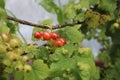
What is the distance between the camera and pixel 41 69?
1177mm

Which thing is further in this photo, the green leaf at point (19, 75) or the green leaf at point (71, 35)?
the green leaf at point (71, 35)

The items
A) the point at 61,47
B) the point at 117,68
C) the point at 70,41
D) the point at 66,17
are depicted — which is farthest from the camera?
the point at 117,68

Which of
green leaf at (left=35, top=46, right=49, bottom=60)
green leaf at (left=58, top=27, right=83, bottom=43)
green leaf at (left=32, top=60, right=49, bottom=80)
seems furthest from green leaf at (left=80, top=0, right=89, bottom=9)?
green leaf at (left=32, top=60, right=49, bottom=80)

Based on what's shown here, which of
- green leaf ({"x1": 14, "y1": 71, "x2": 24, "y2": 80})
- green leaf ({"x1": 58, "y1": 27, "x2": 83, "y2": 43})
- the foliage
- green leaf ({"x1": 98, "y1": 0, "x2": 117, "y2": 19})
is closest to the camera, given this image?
the foliage

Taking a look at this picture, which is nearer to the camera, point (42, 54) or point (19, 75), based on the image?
point (19, 75)

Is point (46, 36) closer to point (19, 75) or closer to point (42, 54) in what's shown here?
point (42, 54)

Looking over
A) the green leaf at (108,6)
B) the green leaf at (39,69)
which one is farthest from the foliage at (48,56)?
the green leaf at (108,6)

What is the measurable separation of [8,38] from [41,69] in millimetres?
185

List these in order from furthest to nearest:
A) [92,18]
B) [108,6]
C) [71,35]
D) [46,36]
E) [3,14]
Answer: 1. [108,6]
2. [92,18]
3. [71,35]
4. [46,36]
5. [3,14]

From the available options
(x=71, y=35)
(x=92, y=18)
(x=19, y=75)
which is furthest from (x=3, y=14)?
(x=92, y=18)

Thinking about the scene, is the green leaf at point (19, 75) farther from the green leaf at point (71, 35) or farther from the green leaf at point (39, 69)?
the green leaf at point (71, 35)

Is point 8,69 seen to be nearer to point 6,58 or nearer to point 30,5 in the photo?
point 6,58

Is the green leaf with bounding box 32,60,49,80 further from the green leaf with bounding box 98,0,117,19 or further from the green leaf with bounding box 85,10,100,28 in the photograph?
the green leaf with bounding box 98,0,117,19

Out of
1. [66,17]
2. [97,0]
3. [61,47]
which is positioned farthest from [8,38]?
[97,0]
